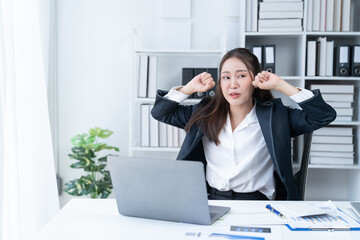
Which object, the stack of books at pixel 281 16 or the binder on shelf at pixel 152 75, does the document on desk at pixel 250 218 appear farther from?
the stack of books at pixel 281 16

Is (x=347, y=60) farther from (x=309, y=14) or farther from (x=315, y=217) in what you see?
(x=315, y=217)

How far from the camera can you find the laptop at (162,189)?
4.13 ft

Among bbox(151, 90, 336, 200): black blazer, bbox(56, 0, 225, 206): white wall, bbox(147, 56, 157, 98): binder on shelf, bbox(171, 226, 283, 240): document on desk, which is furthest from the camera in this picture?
bbox(56, 0, 225, 206): white wall

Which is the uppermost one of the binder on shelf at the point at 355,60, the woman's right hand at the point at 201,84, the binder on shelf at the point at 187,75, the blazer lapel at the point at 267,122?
the binder on shelf at the point at 355,60

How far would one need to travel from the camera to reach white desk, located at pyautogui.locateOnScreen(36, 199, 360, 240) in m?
1.21

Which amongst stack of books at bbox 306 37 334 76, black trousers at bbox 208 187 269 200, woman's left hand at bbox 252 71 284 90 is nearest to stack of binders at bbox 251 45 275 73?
stack of books at bbox 306 37 334 76

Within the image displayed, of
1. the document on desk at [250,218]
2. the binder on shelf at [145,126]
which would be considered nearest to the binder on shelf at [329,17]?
the binder on shelf at [145,126]

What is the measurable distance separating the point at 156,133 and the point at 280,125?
1131 mm

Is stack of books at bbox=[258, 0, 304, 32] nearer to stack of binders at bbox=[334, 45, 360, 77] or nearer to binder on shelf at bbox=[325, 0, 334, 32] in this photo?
binder on shelf at bbox=[325, 0, 334, 32]

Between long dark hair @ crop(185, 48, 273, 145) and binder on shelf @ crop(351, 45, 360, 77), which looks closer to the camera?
long dark hair @ crop(185, 48, 273, 145)

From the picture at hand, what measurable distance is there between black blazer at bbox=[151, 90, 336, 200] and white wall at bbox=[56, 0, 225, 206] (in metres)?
1.09

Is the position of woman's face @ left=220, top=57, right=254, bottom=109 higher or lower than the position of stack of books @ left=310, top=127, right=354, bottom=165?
higher

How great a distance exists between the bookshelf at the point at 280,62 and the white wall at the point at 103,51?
0.46 ft

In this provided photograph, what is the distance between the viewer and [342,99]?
111 inches
